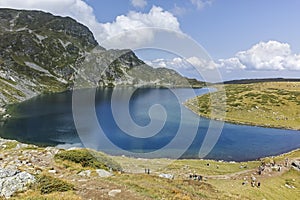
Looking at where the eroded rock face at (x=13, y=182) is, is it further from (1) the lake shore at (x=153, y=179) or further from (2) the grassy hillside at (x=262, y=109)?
(2) the grassy hillside at (x=262, y=109)

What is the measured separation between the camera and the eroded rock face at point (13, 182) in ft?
71.4

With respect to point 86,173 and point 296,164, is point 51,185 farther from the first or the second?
point 296,164

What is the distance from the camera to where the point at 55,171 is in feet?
98.7

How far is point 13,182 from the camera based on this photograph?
22.5 metres

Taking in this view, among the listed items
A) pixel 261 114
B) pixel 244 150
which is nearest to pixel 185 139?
pixel 244 150

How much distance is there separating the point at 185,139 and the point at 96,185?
68.9 meters

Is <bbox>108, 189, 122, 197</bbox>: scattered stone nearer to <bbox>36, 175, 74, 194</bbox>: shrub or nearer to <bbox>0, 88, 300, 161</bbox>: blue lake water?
<bbox>36, 175, 74, 194</bbox>: shrub

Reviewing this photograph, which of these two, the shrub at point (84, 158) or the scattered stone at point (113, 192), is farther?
the shrub at point (84, 158)

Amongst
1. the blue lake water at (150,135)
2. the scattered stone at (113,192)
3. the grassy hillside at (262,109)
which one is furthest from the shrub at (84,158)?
the grassy hillside at (262,109)

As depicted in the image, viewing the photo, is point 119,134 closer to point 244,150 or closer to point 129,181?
point 244,150

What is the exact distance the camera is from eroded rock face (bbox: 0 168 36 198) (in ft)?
71.4

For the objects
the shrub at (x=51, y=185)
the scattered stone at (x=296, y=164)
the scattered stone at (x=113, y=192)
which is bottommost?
the scattered stone at (x=296, y=164)

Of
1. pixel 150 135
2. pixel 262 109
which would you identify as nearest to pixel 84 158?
pixel 150 135

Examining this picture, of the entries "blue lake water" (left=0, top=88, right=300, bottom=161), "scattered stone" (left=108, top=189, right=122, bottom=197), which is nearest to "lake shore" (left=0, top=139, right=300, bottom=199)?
"scattered stone" (left=108, top=189, right=122, bottom=197)
